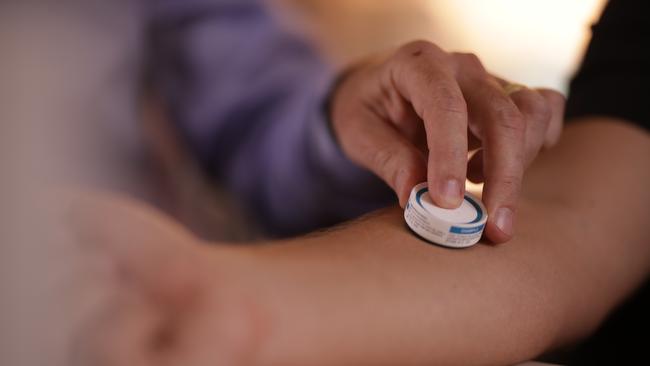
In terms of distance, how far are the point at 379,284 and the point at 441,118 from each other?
17 centimetres

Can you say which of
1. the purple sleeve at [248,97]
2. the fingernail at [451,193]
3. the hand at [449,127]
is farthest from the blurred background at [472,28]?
the fingernail at [451,193]

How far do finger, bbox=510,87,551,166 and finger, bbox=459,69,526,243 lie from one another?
0.03 metres

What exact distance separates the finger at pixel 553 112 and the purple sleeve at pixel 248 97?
0.41 m

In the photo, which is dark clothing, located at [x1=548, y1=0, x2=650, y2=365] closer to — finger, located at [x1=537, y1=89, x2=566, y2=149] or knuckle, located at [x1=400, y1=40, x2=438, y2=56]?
finger, located at [x1=537, y1=89, x2=566, y2=149]

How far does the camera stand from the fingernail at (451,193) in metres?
0.50

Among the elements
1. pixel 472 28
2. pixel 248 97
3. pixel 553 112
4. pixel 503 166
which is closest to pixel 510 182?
pixel 503 166

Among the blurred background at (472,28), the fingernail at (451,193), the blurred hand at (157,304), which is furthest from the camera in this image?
the blurred background at (472,28)

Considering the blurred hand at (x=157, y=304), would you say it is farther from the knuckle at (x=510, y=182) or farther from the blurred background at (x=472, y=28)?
the blurred background at (x=472, y=28)

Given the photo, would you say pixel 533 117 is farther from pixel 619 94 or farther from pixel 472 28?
pixel 472 28

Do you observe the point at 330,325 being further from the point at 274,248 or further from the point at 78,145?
the point at 78,145

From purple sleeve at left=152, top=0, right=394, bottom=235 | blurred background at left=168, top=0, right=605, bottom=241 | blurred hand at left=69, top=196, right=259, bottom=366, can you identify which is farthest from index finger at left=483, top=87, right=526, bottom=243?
blurred background at left=168, top=0, right=605, bottom=241

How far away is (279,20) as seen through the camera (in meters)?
1.15

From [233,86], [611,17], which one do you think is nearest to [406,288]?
[611,17]

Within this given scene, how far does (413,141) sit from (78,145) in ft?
1.28
